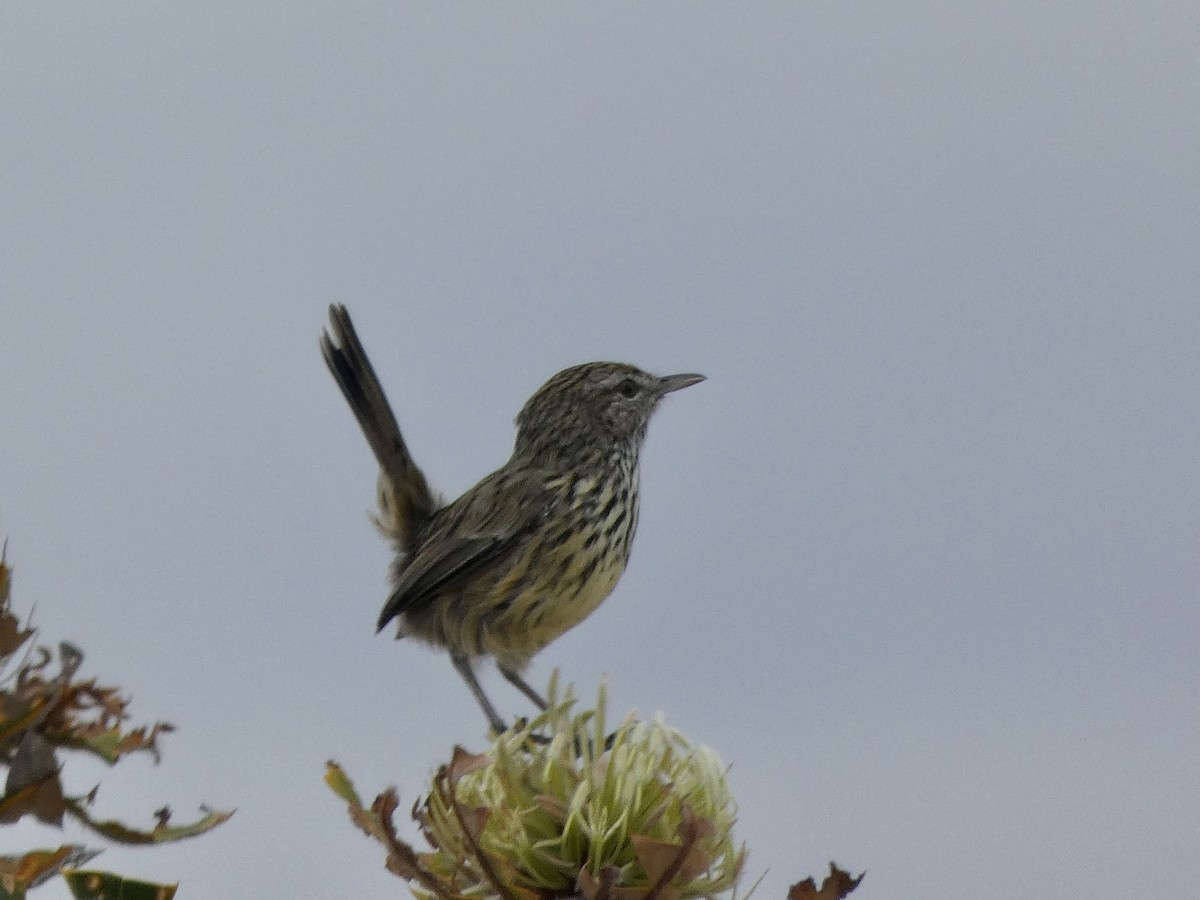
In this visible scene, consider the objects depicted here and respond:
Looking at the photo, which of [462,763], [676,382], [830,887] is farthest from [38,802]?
[676,382]

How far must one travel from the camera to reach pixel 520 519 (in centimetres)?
798

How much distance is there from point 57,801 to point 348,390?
661cm

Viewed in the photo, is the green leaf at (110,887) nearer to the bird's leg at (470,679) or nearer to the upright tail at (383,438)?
the bird's leg at (470,679)

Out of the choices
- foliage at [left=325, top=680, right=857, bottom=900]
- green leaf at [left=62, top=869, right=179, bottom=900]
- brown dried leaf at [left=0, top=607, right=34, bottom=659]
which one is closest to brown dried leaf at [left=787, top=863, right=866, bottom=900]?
foliage at [left=325, top=680, right=857, bottom=900]

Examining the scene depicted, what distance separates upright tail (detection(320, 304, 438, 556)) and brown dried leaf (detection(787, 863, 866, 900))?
218 inches

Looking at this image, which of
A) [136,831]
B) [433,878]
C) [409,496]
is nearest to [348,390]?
[409,496]

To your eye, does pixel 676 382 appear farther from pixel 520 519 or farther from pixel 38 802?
pixel 38 802

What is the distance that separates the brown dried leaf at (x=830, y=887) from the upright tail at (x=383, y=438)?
18.2 feet

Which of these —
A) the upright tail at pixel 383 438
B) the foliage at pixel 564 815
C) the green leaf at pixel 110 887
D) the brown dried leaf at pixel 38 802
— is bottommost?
the green leaf at pixel 110 887

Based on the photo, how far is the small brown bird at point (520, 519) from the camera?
307 inches

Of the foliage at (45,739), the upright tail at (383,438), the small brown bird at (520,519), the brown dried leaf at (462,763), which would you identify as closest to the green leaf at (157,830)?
the foliage at (45,739)

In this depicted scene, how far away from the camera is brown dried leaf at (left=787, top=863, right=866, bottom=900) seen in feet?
10.7

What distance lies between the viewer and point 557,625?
782cm

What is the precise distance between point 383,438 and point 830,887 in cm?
577
